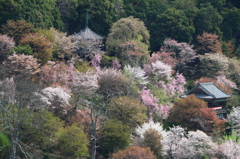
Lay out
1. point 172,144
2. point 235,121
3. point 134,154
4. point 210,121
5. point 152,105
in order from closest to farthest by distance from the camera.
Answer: point 134,154, point 172,144, point 210,121, point 152,105, point 235,121

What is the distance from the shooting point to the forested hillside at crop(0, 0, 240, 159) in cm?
1731

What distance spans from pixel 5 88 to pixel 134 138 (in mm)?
8901

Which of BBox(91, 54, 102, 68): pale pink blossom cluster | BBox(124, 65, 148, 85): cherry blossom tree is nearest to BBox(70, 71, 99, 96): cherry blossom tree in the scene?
BBox(124, 65, 148, 85): cherry blossom tree

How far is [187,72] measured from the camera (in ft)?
117

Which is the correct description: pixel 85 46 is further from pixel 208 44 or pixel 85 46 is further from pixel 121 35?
pixel 208 44

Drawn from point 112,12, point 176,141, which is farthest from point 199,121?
point 112,12

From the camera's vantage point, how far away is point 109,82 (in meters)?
23.5

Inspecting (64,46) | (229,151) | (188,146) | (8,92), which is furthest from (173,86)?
(8,92)

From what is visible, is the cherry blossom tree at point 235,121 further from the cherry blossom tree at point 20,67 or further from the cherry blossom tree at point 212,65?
the cherry blossom tree at point 20,67

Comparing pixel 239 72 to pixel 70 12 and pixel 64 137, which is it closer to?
pixel 70 12

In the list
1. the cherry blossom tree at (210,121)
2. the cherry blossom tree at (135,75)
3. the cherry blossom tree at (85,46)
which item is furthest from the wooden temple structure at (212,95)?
the cherry blossom tree at (85,46)

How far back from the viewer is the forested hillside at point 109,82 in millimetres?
17312

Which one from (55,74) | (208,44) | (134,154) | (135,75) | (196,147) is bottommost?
(134,154)

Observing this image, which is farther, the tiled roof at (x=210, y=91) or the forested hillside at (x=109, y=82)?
the tiled roof at (x=210, y=91)
